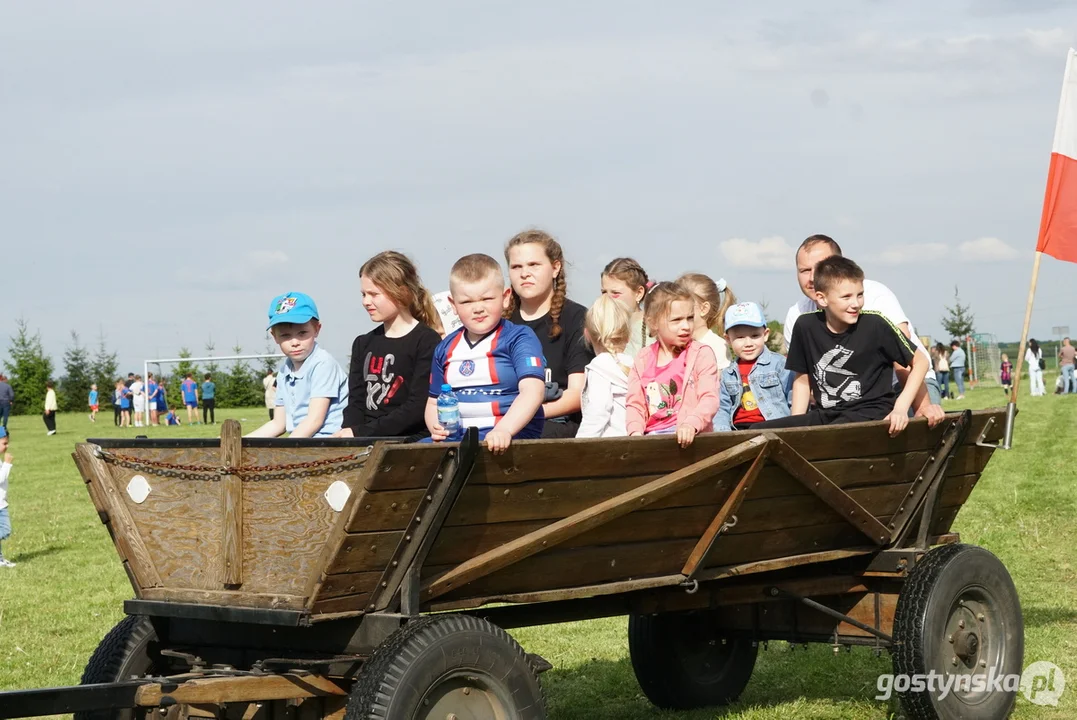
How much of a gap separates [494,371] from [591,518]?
A: 2.30ft

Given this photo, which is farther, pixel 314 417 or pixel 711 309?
pixel 711 309

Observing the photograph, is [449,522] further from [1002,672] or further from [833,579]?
[1002,672]

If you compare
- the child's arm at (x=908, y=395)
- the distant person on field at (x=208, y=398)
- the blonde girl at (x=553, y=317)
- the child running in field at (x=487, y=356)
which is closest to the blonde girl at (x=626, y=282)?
the blonde girl at (x=553, y=317)

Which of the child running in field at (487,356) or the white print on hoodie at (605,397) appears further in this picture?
the white print on hoodie at (605,397)

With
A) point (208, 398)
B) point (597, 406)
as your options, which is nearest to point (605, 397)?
point (597, 406)

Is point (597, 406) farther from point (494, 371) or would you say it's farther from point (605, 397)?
point (494, 371)

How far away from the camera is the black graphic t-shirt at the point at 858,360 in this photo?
5500 mm

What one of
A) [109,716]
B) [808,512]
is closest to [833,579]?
[808,512]

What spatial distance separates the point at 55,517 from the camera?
1598cm

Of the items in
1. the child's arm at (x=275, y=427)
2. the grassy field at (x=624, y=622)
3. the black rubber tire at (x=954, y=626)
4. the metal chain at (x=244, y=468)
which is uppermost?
the child's arm at (x=275, y=427)

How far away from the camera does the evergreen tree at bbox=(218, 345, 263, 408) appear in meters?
56.0

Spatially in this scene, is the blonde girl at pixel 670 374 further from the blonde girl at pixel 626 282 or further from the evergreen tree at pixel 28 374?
the evergreen tree at pixel 28 374

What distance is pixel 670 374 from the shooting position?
5.11 m

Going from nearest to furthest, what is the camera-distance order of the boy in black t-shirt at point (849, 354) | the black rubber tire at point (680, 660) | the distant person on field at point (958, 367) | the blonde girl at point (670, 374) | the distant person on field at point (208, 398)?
the blonde girl at point (670, 374), the boy in black t-shirt at point (849, 354), the black rubber tire at point (680, 660), the distant person on field at point (958, 367), the distant person on field at point (208, 398)
